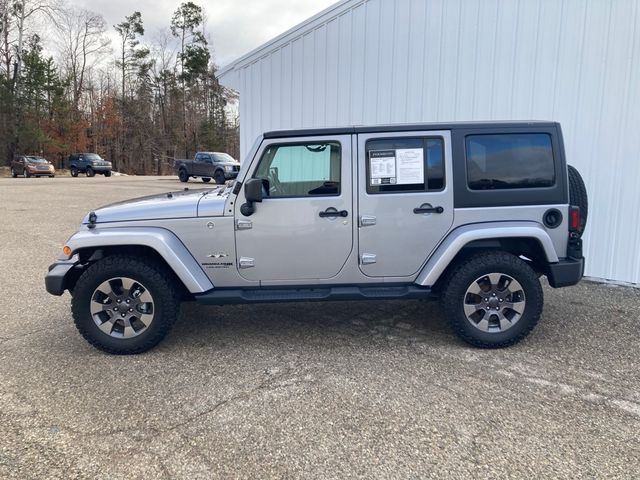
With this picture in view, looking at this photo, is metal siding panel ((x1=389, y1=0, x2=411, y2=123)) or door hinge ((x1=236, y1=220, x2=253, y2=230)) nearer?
door hinge ((x1=236, y1=220, x2=253, y2=230))

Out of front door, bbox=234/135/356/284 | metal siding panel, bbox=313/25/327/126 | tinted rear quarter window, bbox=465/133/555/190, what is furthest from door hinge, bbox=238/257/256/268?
metal siding panel, bbox=313/25/327/126

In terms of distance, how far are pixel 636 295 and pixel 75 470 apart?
6131 mm

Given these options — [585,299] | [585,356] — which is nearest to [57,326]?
[585,356]

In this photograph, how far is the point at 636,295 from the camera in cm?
557

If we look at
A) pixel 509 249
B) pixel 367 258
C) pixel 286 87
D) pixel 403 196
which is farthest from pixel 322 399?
pixel 286 87

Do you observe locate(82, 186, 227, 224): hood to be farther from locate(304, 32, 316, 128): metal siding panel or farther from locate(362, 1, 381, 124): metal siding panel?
locate(304, 32, 316, 128): metal siding panel

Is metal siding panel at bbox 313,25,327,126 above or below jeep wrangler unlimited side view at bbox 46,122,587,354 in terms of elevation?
above

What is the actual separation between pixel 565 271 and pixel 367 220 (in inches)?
68.6

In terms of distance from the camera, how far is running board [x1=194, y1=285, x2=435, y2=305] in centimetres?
380

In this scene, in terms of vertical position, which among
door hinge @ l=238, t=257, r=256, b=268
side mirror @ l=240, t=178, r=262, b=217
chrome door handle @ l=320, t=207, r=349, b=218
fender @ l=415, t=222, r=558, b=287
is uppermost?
side mirror @ l=240, t=178, r=262, b=217

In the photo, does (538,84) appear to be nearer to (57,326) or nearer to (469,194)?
(469,194)

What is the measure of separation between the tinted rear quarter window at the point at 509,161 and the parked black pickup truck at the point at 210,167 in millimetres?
21841

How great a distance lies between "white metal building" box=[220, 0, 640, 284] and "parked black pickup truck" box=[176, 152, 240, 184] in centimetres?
1744

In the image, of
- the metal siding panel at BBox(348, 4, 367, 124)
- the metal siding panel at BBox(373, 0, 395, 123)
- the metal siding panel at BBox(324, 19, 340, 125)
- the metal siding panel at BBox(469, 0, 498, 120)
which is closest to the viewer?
the metal siding panel at BBox(469, 0, 498, 120)
